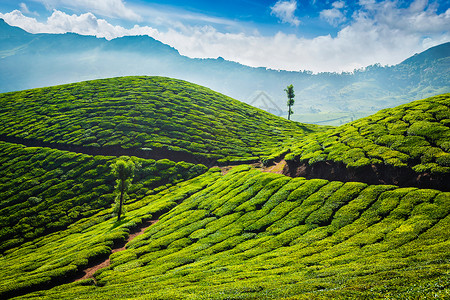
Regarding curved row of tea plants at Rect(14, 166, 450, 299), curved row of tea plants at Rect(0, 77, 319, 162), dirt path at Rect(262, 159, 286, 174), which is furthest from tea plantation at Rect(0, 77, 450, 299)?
dirt path at Rect(262, 159, 286, 174)

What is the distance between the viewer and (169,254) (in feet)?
133

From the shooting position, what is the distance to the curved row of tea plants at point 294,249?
19.9 m

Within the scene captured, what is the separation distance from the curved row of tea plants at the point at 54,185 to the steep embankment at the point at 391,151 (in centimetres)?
4938

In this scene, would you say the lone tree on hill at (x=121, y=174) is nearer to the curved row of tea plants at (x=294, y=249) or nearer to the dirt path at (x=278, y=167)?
the curved row of tea plants at (x=294, y=249)

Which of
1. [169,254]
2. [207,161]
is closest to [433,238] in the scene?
[169,254]

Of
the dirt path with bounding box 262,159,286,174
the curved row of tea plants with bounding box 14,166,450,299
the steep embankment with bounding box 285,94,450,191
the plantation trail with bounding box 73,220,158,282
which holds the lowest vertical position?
the plantation trail with bounding box 73,220,158,282

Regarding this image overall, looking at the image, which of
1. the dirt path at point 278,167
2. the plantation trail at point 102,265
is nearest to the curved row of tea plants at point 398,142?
the dirt path at point 278,167

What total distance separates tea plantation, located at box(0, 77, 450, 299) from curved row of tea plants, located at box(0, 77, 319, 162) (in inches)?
129

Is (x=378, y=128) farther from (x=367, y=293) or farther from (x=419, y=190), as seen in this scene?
(x=367, y=293)

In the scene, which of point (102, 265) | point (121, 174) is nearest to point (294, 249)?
point (102, 265)

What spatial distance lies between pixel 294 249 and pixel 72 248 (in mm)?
44515

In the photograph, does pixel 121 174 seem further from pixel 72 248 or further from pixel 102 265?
pixel 102 265

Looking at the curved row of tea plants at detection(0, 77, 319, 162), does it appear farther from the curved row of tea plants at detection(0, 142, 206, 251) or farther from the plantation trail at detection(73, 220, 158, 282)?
the plantation trail at detection(73, 220, 158, 282)

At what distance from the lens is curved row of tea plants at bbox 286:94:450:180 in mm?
36744
